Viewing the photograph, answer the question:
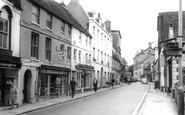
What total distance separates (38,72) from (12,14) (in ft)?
17.8

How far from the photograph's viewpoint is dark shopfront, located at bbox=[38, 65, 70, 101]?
21.8 metres

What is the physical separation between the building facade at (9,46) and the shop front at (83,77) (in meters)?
13.7

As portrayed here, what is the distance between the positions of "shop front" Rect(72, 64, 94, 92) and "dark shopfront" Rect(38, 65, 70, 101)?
3805 millimetres

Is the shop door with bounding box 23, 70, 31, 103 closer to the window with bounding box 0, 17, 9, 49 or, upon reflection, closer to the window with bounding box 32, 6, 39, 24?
the window with bounding box 0, 17, 9, 49

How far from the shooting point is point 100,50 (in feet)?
152

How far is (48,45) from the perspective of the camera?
2378 centimetres

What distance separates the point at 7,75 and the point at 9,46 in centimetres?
178

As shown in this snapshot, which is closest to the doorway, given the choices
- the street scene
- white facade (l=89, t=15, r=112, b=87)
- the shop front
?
the street scene

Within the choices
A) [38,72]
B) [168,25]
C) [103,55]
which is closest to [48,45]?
[38,72]

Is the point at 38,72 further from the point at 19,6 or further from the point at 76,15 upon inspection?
the point at 76,15

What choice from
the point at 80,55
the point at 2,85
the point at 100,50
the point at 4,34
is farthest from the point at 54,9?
the point at 100,50

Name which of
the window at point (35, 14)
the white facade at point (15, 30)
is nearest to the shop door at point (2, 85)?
the white facade at point (15, 30)

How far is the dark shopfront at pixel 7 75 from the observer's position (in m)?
16.4

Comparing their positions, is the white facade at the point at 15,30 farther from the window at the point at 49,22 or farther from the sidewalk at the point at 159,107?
the sidewalk at the point at 159,107
